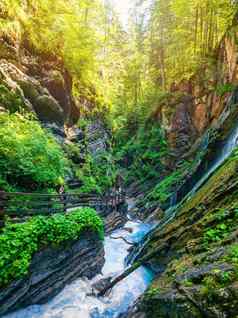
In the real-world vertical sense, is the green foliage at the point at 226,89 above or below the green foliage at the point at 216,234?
above

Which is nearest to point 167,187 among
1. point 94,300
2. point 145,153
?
point 145,153

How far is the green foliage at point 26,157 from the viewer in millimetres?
8203

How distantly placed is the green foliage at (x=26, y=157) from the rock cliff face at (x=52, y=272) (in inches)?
99.8

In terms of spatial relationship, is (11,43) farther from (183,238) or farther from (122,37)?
(122,37)

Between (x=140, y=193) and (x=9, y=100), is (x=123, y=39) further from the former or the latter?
(x=9, y=100)

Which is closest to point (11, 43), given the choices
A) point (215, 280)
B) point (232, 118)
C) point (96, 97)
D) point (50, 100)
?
point (50, 100)

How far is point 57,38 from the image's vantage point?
15547mm

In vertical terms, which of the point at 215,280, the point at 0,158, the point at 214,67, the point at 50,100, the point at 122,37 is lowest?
the point at 215,280

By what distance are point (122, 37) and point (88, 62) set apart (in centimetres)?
2252

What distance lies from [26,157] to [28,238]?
10.5 feet

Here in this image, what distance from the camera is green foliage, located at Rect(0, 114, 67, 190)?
8.20 metres

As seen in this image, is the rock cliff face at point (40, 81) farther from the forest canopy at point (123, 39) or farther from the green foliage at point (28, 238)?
the green foliage at point (28, 238)

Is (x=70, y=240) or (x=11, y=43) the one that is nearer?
(x=70, y=240)

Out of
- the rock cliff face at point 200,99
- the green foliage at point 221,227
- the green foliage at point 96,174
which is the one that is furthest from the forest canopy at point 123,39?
the green foliage at point 221,227
